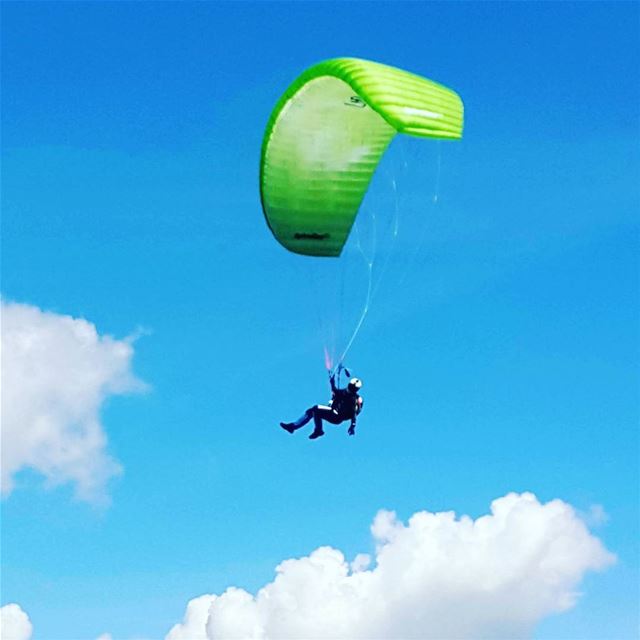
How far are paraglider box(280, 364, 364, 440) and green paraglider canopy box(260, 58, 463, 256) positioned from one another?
4034mm

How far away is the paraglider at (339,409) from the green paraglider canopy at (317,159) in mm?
4034

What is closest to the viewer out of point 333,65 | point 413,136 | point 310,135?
point 413,136

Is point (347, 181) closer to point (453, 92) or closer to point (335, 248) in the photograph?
point (335, 248)

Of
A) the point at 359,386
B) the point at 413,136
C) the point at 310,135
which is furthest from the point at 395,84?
the point at 359,386

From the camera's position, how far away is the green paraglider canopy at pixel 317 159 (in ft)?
128

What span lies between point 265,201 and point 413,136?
6253 mm

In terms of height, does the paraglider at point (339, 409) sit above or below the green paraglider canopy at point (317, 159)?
below

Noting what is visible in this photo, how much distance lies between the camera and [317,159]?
39.8 meters

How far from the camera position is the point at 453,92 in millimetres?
36562

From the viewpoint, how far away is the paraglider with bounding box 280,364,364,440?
38594 millimetres

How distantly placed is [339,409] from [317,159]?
6080mm

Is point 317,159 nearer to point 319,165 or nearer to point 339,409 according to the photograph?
point 319,165

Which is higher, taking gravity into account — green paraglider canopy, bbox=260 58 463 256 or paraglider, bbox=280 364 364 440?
green paraglider canopy, bbox=260 58 463 256

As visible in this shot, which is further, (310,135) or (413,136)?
(310,135)
